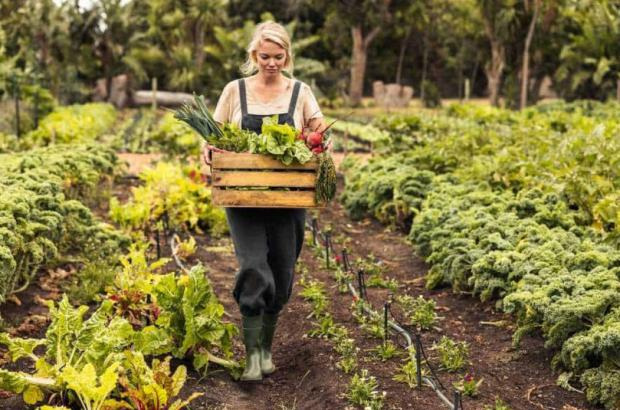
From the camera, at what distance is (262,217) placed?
4.91 meters

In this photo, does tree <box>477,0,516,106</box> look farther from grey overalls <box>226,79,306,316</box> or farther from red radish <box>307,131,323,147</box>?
red radish <box>307,131,323,147</box>

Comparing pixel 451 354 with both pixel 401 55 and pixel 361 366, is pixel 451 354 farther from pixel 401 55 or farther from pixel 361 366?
pixel 401 55

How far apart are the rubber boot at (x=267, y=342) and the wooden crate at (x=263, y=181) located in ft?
2.57

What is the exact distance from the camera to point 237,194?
185 inches

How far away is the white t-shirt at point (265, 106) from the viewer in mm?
4914

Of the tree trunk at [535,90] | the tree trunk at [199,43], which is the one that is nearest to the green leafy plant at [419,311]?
the tree trunk at [199,43]

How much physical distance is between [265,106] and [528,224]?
104 inches

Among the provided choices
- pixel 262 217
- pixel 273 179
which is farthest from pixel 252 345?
pixel 273 179

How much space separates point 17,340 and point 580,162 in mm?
5610

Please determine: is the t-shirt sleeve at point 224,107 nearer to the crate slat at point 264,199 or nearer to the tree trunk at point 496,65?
the crate slat at point 264,199

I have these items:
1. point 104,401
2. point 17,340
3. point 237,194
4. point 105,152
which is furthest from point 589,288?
point 105,152

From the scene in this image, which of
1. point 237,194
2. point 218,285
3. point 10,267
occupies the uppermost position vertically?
point 237,194

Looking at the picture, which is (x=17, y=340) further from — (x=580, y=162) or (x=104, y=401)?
(x=580, y=162)

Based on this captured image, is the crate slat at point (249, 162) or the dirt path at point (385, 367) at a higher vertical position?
the crate slat at point (249, 162)
